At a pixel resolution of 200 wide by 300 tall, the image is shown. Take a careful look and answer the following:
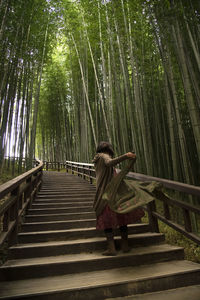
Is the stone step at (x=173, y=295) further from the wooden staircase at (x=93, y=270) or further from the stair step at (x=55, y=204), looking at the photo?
the stair step at (x=55, y=204)

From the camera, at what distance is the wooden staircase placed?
1.25 m

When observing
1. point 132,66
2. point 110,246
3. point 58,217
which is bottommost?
point 110,246

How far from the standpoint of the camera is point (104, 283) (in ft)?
4.23

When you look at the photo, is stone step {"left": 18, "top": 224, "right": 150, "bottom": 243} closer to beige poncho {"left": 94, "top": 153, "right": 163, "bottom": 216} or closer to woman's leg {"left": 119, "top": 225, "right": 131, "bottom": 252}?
woman's leg {"left": 119, "top": 225, "right": 131, "bottom": 252}

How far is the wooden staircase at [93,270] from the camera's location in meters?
1.25

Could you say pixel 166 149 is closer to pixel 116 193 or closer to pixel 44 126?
pixel 116 193

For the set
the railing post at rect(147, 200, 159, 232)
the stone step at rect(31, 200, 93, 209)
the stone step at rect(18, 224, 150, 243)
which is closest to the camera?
the stone step at rect(18, 224, 150, 243)

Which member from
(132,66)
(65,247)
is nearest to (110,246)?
(65,247)

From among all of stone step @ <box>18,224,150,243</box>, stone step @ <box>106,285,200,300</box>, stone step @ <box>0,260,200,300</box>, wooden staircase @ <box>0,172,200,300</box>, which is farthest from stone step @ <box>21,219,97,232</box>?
stone step @ <box>106,285,200,300</box>

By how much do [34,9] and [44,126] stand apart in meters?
8.42

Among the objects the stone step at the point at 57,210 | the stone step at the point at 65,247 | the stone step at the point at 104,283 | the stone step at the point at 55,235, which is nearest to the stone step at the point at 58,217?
the stone step at the point at 57,210

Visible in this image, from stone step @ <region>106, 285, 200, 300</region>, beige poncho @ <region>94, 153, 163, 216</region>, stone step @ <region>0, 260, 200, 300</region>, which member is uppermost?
beige poncho @ <region>94, 153, 163, 216</region>

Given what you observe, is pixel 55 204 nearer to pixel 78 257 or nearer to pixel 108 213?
pixel 78 257

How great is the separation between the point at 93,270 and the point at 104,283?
28 centimetres
